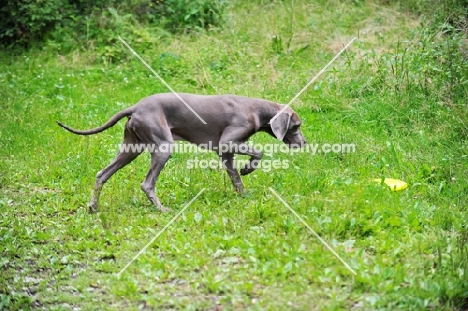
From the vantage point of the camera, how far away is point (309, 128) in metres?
9.75

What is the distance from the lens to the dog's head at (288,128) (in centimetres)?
775

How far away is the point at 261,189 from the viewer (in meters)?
7.69

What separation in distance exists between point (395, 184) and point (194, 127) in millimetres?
2280

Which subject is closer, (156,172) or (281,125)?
(156,172)

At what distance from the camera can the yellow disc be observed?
735 centimetres

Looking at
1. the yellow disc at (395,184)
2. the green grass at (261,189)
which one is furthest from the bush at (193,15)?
the yellow disc at (395,184)

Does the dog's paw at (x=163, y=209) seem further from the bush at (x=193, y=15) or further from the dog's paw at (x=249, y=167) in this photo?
the bush at (x=193, y=15)

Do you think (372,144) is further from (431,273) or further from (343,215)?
(431,273)

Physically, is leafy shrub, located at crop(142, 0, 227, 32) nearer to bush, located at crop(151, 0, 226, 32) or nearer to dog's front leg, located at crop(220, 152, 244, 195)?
bush, located at crop(151, 0, 226, 32)

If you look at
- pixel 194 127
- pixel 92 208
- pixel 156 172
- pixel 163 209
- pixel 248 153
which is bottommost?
pixel 92 208

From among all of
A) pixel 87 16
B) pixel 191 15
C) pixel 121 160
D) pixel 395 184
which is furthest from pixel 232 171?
pixel 87 16

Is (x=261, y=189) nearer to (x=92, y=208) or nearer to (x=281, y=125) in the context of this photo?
(x=281, y=125)

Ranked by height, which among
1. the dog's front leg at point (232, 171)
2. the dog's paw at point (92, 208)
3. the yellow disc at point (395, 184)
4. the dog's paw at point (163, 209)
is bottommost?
the dog's paw at point (92, 208)

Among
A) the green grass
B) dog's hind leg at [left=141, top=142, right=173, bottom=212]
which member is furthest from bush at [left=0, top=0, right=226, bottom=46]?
dog's hind leg at [left=141, top=142, right=173, bottom=212]
